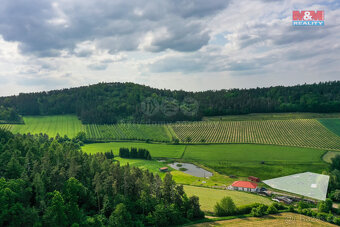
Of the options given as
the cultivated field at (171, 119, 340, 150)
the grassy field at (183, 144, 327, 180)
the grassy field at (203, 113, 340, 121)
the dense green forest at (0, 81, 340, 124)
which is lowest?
the grassy field at (183, 144, 327, 180)

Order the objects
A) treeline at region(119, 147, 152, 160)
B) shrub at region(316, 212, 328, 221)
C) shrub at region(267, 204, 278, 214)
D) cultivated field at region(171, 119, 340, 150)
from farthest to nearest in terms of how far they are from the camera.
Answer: cultivated field at region(171, 119, 340, 150) < treeline at region(119, 147, 152, 160) < shrub at region(267, 204, 278, 214) < shrub at region(316, 212, 328, 221)

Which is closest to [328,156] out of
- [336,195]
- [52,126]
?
[336,195]

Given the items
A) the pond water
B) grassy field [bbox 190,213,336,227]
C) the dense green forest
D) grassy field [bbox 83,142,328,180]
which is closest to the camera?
grassy field [bbox 190,213,336,227]

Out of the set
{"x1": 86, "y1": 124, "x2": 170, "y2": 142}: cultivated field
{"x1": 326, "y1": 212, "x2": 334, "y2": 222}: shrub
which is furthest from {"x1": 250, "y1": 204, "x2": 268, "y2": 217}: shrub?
{"x1": 86, "y1": 124, "x2": 170, "y2": 142}: cultivated field

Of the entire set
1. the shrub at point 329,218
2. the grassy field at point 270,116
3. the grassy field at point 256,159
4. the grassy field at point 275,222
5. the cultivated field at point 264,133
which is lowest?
the grassy field at point 275,222

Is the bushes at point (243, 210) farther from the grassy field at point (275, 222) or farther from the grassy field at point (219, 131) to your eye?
the grassy field at point (219, 131)

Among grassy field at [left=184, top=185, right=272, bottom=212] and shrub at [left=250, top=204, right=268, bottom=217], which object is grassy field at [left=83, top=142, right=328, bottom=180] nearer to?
grassy field at [left=184, top=185, right=272, bottom=212]

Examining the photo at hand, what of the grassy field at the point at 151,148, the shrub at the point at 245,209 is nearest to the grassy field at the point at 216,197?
the shrub at the point at 245,209

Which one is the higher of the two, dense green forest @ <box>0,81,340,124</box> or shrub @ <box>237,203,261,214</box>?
dense green forest @ <box>0,81,340,124</box>

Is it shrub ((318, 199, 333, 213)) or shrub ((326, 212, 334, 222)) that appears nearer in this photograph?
shrub ((326, 212, 334, 222))
